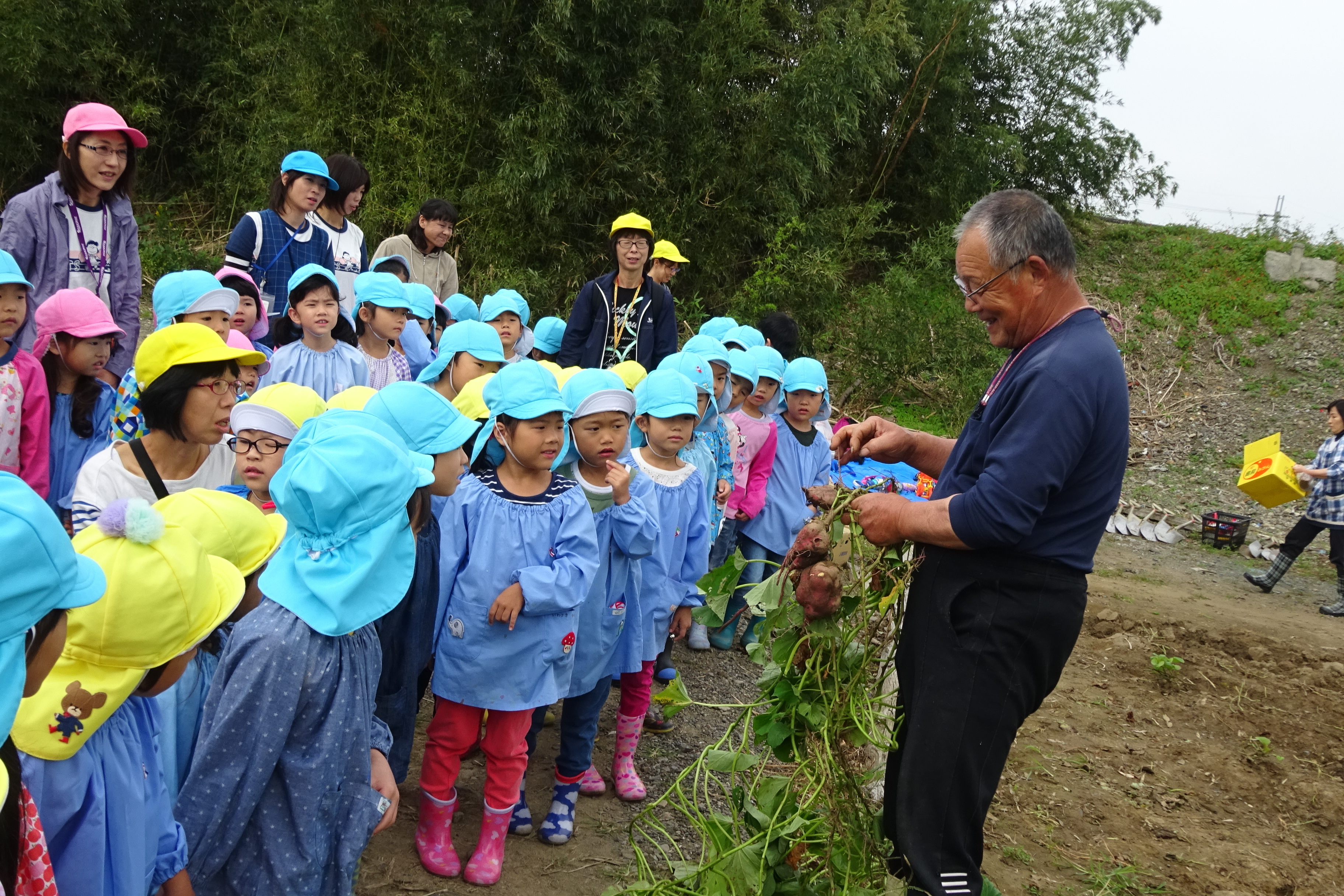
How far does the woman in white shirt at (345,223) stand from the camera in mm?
4828

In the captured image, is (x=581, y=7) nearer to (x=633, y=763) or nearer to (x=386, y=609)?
(x=633, y=763)

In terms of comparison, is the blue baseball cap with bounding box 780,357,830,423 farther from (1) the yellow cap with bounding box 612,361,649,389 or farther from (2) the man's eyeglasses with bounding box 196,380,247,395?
(2) the man's eyeglasses with bounding box 196,380,247,395

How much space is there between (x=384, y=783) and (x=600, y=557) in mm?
1171

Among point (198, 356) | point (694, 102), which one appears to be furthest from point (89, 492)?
point (694, 102)

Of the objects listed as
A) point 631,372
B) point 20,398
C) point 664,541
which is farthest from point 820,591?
point 20,398

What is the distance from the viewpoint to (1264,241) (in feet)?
54.1

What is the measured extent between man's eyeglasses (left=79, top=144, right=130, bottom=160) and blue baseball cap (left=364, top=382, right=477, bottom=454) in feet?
7.27

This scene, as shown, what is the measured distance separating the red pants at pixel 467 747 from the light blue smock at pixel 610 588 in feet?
0.92

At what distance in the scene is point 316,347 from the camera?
4113 millimetres

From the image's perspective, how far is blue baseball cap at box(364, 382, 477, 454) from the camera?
266cm

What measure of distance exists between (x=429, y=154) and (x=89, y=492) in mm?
7682

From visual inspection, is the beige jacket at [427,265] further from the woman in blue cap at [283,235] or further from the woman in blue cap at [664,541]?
the woman in blue cap at [664,541]

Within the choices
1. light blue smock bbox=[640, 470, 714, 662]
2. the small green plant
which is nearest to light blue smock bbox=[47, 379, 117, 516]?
light blue smock bbox=[640, 470, 714, 662]

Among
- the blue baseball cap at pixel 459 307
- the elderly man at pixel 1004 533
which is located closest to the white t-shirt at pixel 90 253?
the blue baseball cap at pixel 459 307
